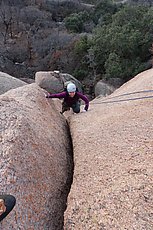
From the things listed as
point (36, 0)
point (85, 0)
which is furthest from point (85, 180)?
point (85, 0)

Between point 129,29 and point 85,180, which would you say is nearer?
point 85,180

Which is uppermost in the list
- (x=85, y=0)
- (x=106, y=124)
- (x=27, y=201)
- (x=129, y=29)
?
(x=27, y=201)

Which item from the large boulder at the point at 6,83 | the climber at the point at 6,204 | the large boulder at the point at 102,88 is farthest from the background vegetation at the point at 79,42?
the climber at the point at 6,204

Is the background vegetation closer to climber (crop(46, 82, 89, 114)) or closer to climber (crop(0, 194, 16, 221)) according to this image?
climber (crop(46, 82, 89, 114))

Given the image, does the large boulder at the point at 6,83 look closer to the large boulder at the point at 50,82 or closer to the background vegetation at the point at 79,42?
the large boulder at the point at 50,82

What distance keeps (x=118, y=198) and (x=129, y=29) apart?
18.9m

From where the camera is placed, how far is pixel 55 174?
4586mm

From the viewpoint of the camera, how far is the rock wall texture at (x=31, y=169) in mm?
3688

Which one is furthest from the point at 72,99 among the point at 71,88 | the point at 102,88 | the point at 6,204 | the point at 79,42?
the point at 79,42

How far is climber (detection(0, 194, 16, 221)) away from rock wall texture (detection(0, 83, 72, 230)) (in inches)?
4.7

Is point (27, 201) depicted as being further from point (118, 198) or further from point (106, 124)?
point (106, 124)

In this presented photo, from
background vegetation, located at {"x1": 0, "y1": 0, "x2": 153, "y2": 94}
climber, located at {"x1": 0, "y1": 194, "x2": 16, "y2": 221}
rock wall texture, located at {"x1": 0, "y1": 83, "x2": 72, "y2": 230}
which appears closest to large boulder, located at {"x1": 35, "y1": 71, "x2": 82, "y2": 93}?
background vegetation, located at {"x1": 0, "y1": 0, "x2": 153, "y2": 94}

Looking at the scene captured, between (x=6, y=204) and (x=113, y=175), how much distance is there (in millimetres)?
1452

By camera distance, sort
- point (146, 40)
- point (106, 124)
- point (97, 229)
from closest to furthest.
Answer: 1. point (97, 229)
2. point (106, 124)
3. point (146, 40)
